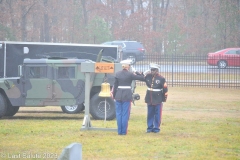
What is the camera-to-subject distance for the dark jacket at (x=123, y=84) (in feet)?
46.6

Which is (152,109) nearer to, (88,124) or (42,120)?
(88,124)

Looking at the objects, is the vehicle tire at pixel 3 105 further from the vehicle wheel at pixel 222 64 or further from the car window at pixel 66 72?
the vehicle wheel at pixel 222 64

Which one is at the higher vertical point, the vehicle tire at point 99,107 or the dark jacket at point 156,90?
the dark jacket at point 156,90

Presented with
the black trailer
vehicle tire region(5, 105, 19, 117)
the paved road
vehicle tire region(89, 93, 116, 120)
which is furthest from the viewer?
the paved road

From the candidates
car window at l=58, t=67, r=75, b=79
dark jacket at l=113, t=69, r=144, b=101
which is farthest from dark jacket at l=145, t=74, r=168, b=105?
car window at l=58, t=67, r=75, b=79

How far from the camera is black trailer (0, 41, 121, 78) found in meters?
23.6

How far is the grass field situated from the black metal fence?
10.5m

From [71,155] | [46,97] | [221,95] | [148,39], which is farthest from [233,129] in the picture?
[148,39]

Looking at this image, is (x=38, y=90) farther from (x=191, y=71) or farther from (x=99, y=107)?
(x=191, y=71)

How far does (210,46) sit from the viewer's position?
53.9 metres

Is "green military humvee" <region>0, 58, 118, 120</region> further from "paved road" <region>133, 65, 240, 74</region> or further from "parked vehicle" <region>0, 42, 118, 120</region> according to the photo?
"paved road" <region>133, 65, 240, 74</region>

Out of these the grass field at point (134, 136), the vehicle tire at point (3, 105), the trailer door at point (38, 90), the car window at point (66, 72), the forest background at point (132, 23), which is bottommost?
the grass field at point (134, 136)

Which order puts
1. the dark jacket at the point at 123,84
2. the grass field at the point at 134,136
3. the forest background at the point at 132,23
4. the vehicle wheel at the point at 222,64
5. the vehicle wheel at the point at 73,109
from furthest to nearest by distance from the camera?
the forest background at the point at 132,23 < the vehicle wheel at the point at 222,64 < the vehicle wheel at the point at 73,109 < the dark jacket at the point at 123,84 < the grass field at the point at 134,136

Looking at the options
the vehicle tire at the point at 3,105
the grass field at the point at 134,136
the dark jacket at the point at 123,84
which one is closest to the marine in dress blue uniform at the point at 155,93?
the dark jacket at the point at 123,84
